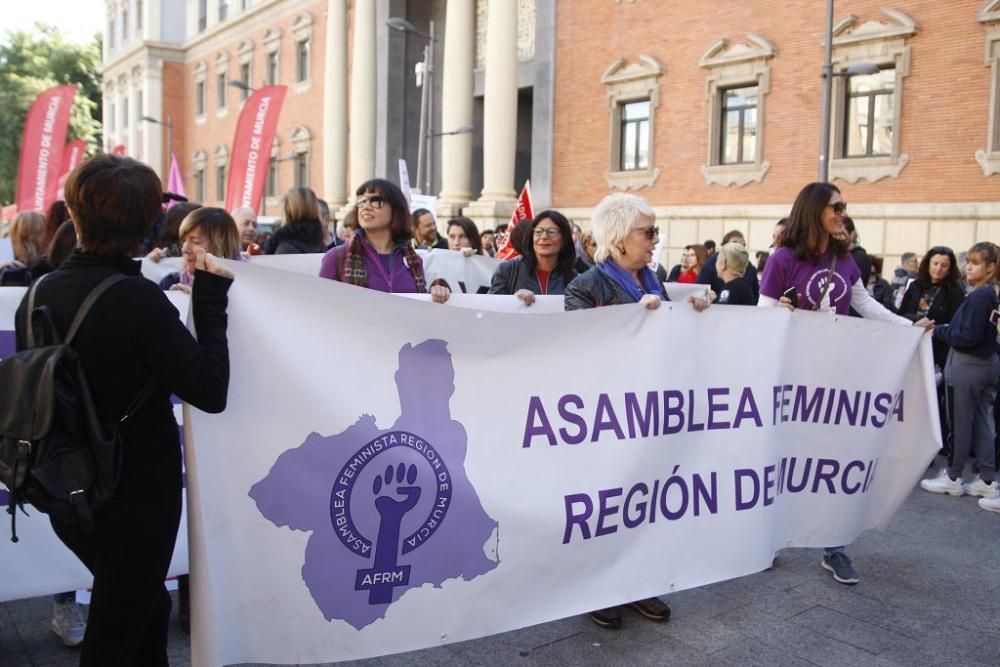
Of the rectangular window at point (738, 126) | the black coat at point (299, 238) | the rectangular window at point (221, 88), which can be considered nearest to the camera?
the black coat at point (299, 238)

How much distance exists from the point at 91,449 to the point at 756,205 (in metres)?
19.4

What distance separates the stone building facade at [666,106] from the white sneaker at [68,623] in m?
16.7

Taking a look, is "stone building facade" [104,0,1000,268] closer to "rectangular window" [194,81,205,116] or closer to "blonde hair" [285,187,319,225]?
"rectangular window" [194,81,205,116]

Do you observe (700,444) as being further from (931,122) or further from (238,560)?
(931,122)

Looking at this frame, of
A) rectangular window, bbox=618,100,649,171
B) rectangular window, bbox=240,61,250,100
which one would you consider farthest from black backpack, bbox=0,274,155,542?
rectangular window, bbox=240,61,250,100

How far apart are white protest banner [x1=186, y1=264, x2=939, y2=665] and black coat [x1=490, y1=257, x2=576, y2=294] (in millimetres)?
1558

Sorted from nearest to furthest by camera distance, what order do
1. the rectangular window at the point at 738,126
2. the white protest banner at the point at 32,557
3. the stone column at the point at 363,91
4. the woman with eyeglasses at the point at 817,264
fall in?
the white protest banner at the point at 32,557 < the woman with eyeglasses at the point at 817,264 < the rectangular window at the point at 738,126 < the stone column at the point at 363,91

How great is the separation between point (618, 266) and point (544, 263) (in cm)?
137

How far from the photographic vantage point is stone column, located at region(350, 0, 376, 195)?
3191cm

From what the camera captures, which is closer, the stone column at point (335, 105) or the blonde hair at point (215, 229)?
the blonde hair at point (215, 229)

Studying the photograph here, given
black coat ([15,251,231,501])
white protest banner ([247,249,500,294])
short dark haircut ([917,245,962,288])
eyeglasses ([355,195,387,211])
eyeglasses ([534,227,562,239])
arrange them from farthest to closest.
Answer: white protest banner ([247,249,500,294]), short dark haircut ([917,245,962,288]), eyeglasses ([534,227,562,239]), eyeglasses ([355,195,387,211]), black coat ([15,251,231,501])

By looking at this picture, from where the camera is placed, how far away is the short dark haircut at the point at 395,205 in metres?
4.66

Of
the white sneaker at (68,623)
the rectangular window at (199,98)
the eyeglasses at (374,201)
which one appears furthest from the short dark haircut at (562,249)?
the rectangular window at (199,98)

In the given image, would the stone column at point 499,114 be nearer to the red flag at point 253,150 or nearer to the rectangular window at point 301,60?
the red flag at point 253,150
